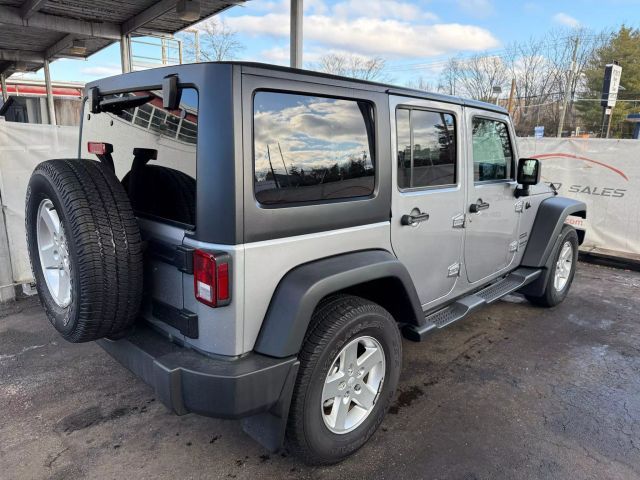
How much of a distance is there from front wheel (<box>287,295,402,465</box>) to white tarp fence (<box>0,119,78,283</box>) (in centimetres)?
401

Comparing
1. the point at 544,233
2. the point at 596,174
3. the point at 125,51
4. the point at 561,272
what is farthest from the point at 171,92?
the point at 125,51

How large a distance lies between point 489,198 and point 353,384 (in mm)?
1977

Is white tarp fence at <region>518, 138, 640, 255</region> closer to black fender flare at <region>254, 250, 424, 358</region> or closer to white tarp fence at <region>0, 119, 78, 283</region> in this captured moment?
black fender flare at <region>254, 250, 424, 358</region>

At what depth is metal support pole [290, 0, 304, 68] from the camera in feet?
22.0

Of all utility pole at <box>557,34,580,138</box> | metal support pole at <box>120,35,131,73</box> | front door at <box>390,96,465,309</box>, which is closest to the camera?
front door at <box>390,96,465,309</box>

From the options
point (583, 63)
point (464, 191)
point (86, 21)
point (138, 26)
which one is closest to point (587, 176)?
→ point (464, 191)

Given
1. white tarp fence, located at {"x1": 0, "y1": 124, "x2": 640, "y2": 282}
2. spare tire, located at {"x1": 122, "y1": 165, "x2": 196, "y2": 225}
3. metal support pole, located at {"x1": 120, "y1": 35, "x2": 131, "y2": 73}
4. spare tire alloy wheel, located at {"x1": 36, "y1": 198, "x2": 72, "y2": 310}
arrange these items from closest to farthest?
1. spare tire, located at {"x1": 122, "y1": 165, "x2": 196, "y2": 225}
2. spare tire alloy wheel, located at {"x1": 36, "y1": 198, "x2": 72, "y2": 310}
3. white tarp fence, located at {"x1": 0, "y1": 124, "x2": 640, "y2": 282}
4. metal support pole, located at {"x1": 120, "y1": 35, "x2": 131, "y2": 73}

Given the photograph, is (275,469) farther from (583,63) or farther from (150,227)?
(583,63)

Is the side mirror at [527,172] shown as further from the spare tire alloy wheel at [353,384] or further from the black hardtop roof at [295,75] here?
the spare tire alloy wheel at [353,384]

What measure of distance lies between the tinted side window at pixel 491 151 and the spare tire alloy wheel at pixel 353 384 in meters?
1.69

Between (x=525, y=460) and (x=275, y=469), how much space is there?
1364mm

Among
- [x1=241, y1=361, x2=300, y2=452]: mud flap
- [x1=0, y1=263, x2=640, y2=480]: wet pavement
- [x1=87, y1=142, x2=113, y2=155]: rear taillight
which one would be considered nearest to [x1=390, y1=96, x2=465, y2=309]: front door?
[x1=0, y1=263, x2=640, y2=480]: wet pavement

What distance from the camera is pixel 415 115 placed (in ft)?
9.39

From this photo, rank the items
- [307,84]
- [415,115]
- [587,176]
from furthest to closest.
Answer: [587,176], [415,115], [307,84]
